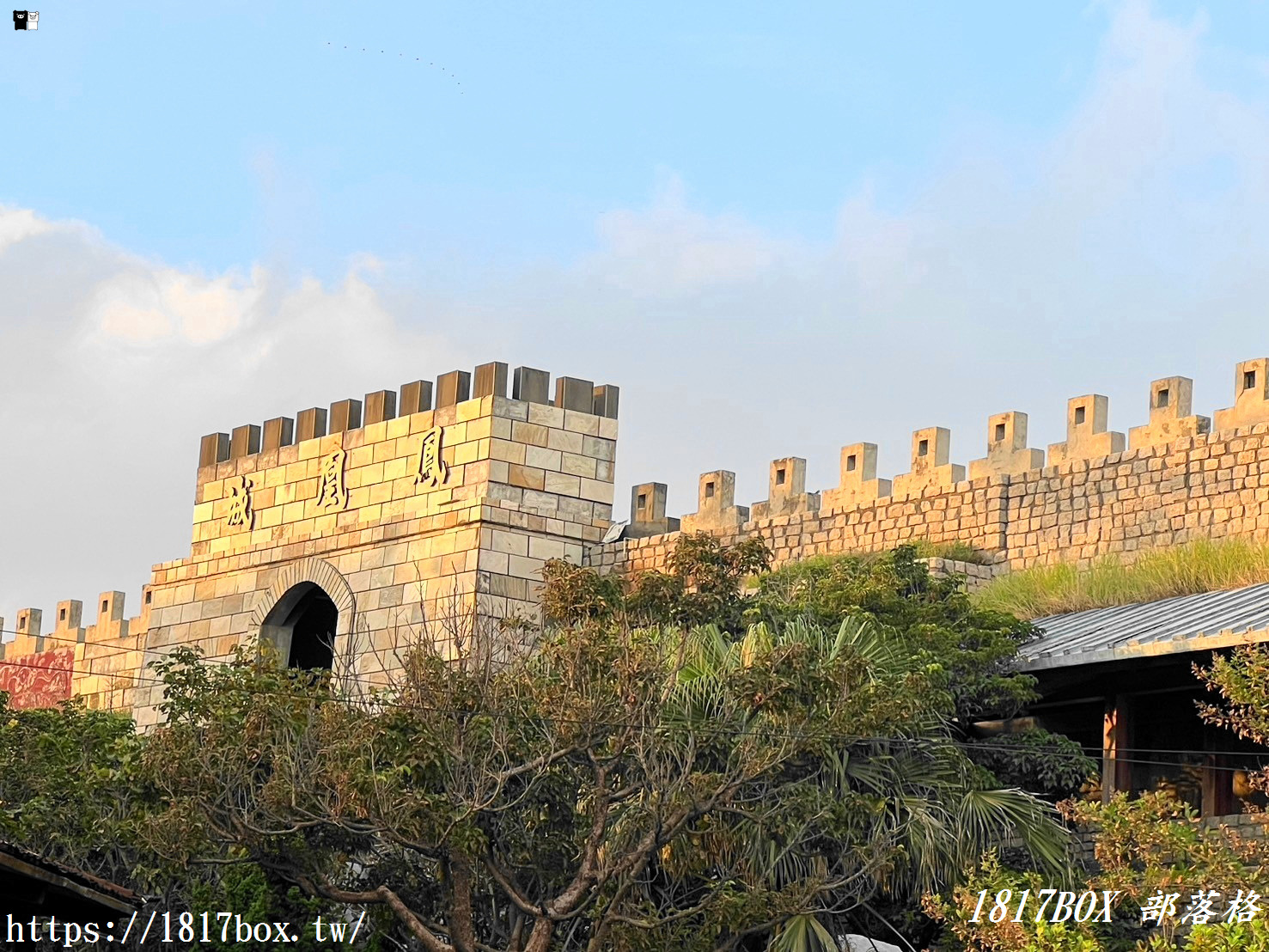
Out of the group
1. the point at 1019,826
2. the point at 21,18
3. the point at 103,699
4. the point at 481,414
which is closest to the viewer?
the point at 21,18

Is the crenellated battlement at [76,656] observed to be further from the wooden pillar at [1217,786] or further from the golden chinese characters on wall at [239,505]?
the wooden pillar at [1217,786]

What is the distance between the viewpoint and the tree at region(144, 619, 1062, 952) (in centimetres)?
1558

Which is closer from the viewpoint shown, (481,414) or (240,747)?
(240,747)

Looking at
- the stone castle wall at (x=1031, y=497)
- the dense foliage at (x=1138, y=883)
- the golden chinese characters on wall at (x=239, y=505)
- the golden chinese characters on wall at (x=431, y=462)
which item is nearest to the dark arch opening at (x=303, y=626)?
the golden chinese characters on wall at (x=239, y=505)

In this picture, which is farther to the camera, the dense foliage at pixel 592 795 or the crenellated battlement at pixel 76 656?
the crenellated battlement at pixel 76 656

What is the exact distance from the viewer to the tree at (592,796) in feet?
51.1

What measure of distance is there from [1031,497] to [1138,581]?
4520 mm

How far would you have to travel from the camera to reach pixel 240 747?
16172 millimetres

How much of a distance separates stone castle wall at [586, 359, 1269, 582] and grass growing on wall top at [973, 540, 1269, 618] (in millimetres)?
1471

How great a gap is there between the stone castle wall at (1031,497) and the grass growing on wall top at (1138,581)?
147 centimetres

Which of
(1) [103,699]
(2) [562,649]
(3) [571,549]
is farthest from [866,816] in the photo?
(1) [103,699]

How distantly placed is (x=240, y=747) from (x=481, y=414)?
10.5m

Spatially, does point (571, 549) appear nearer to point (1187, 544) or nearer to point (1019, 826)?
point (1187, 544)

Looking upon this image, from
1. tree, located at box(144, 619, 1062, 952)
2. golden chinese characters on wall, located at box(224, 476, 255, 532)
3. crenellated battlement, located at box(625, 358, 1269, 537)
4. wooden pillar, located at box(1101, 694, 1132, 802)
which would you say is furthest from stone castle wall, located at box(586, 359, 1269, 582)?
tree, located at box(144, 619, 1062, 952)
